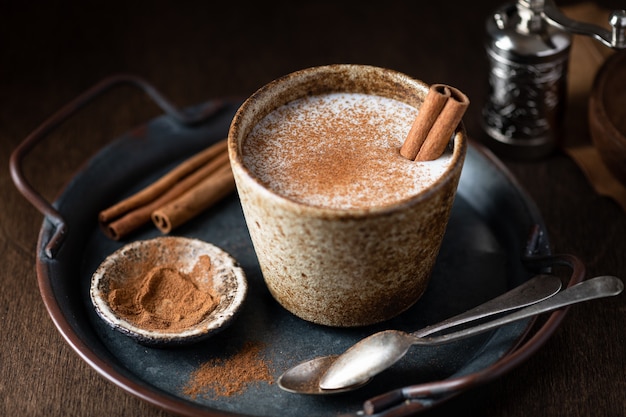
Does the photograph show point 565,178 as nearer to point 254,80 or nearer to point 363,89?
point 363,89

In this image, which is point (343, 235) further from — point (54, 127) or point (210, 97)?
point (210, 97)

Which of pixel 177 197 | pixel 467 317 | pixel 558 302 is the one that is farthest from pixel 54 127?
pixel 558 302

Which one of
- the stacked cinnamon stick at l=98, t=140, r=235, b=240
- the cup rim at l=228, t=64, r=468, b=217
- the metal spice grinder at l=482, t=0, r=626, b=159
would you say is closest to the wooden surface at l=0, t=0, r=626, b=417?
the metal spice grinder at l=482, t=0, r=626, b=159

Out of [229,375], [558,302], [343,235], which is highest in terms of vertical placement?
[343,235]

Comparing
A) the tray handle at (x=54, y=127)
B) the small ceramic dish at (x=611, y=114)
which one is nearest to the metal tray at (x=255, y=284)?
the tray handle at (x=54, y=127)

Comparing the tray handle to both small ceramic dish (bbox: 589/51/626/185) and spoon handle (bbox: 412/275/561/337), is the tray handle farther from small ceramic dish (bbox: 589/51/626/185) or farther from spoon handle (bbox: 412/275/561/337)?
small ceramic dish (bbox: 589/51/626/185)
